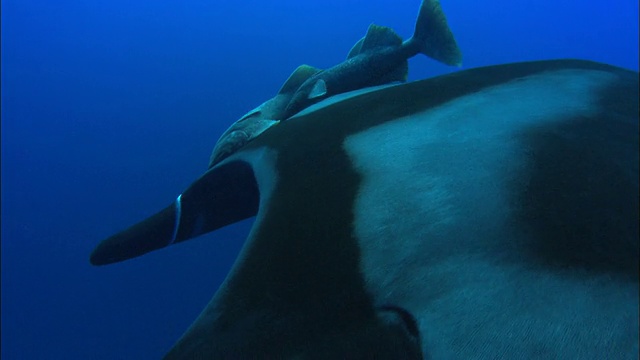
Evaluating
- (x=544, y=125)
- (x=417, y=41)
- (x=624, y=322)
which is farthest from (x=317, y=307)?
(x=417, y=41)

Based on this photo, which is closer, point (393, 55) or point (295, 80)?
point (393, 55)

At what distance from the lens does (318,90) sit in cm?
338

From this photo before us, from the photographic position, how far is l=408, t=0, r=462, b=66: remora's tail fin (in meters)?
3.73

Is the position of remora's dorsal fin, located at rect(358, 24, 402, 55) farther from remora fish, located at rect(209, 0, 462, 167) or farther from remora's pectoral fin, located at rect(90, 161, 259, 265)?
remora's pectoral fin, located at rect(90, 161, 259, 265)

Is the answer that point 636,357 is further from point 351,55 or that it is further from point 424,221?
point 351,55

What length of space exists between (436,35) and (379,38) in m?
0.56

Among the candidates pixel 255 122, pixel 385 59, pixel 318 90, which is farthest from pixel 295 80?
pixel 255 122

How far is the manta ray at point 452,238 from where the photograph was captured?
84 centimetres

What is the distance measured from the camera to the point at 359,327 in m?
0.95

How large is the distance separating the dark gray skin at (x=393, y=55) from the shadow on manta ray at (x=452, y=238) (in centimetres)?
234

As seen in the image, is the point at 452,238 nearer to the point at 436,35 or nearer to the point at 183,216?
the point at 183,216

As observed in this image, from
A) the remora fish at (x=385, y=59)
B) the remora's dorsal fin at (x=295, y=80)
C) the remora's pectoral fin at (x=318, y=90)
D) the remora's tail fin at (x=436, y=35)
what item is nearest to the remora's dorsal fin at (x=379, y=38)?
the remora fish at (x=385, y=59)

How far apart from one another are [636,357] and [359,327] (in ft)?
1.78

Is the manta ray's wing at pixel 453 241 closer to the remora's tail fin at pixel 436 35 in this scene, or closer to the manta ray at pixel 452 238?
the manta ray at pixel 452 238
